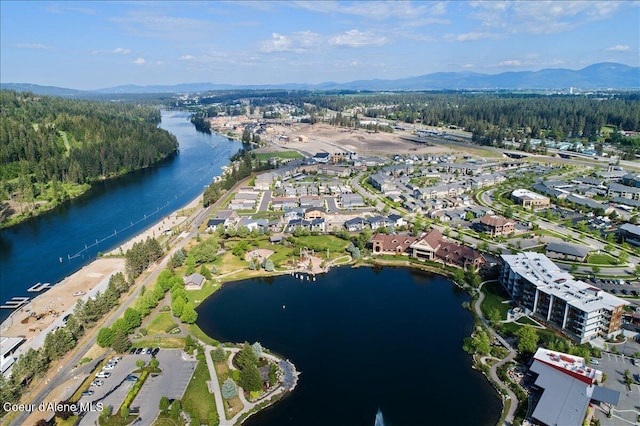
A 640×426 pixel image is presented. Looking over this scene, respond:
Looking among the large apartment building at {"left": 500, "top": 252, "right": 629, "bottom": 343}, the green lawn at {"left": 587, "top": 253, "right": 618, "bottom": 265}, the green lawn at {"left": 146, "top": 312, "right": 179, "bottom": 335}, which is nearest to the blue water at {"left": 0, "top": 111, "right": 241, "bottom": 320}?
the green lawn at {"left": 146, "top": 312, "right": 179, "bottom": 335}

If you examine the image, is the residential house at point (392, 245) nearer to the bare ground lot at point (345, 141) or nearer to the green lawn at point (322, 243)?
the green lawn at point (322, 243)

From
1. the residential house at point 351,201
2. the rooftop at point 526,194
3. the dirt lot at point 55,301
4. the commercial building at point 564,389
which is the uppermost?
the rooftop at point 526,194

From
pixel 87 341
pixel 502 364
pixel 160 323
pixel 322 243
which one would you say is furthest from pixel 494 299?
pixel 87 341

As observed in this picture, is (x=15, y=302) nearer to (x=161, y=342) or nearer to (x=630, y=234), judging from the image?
(x=161, y=342)

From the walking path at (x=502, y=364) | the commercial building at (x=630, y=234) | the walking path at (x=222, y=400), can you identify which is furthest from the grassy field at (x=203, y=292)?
the commercial building at (x=630, y=234)

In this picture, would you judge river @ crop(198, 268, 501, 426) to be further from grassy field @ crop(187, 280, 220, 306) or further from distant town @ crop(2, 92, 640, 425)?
distant town @ crop(2, 92, 640, 425)

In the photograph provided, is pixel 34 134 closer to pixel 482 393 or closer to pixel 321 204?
pixel 321 204
